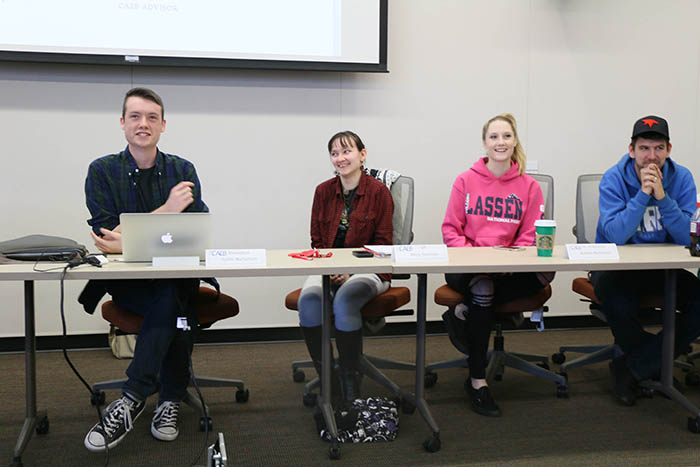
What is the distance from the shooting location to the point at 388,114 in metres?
3.62

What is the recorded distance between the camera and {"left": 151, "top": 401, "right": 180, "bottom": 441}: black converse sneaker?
2.16 m

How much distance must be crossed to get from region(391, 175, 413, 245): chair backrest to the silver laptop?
3.43 ft

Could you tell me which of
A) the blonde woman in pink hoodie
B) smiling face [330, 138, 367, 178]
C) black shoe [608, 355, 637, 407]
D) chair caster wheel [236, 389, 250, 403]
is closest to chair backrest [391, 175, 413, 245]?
the blonde woman in pink hoodie

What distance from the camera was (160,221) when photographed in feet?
6.14

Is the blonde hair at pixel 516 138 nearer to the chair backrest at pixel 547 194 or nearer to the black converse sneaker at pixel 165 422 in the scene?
the chair backrest at pixel 547 194

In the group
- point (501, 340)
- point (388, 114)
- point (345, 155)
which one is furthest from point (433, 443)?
point (388, 114)

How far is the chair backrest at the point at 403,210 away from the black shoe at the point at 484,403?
704mm

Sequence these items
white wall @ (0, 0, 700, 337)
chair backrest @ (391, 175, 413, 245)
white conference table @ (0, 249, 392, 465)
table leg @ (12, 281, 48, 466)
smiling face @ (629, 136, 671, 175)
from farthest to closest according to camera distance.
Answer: white wall @ (0, 0, 700, 337) → chair backrest @ (391, 175, 413, 245) → smiling face @ (629, 136, 671, 175) → table leg @ (12, 281, 48, 466) → white conference table @ (0, 249, 392, 465)

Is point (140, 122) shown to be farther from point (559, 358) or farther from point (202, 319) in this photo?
point (559, 358)

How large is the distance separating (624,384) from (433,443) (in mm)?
966

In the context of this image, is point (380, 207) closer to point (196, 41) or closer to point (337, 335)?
point (337, 335)

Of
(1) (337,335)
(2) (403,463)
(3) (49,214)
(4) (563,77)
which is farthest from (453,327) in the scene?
(3) (49,214)

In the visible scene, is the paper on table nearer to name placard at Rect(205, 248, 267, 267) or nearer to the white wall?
name placard at Rect(205, 248, 267, 267)

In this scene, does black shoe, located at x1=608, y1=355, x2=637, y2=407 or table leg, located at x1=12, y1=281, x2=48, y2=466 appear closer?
table leg, located at x1=12, y1=281, x2=48, y2=466
